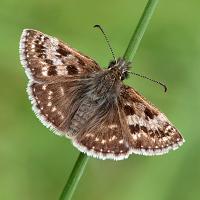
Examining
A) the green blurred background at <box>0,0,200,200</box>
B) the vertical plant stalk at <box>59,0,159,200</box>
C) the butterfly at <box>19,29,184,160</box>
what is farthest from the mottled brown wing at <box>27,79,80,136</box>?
the green blurred background at <box>0,0,200,200</box>

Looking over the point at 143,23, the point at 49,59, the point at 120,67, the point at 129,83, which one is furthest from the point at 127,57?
the point at 129,83

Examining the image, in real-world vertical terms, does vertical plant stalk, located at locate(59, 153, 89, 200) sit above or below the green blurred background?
below

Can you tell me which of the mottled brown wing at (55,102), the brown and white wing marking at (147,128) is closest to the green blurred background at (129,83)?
the mottled brown wing at (55,102)

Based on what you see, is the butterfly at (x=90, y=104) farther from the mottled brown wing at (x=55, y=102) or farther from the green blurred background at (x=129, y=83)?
the green blurred background at (x=129, y=83)

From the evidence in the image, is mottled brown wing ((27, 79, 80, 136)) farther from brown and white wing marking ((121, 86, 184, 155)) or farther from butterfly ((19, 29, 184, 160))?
brown and white wing marking ((121, 86, 184, 155))

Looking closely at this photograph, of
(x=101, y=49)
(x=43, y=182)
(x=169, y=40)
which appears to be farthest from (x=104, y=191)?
(x=169, y=40)
